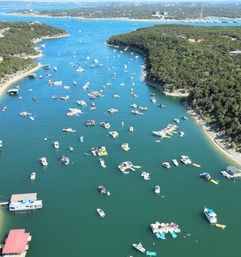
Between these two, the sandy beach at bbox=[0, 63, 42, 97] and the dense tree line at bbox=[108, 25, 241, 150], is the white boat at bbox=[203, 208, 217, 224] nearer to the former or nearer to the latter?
the dense tree line at bbox=[108, 25, 241, 150]

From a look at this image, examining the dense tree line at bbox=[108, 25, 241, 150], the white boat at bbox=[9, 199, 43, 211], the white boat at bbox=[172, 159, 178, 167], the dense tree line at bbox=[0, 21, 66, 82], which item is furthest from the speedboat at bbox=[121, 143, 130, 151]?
the dense tree line at bbox=[0, 21, 66, 82]

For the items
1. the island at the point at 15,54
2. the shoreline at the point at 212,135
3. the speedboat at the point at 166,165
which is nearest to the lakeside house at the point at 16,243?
the speedboat at the point at 166,165

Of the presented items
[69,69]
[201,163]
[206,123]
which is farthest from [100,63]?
[201,163]

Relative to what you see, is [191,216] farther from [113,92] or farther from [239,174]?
[113,92]

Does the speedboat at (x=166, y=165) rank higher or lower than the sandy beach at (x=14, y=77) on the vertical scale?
lower

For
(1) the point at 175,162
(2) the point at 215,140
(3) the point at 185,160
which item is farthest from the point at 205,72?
(1) the point at 175,162

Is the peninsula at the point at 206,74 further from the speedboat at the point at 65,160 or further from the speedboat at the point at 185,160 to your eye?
the speedboat at the point at 65,160

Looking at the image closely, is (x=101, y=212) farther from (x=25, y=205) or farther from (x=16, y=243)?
(x=16, y=243)
